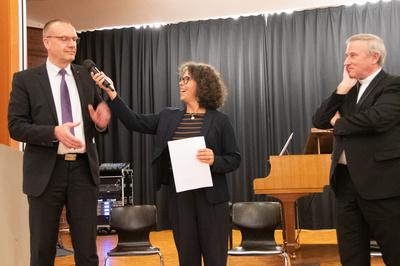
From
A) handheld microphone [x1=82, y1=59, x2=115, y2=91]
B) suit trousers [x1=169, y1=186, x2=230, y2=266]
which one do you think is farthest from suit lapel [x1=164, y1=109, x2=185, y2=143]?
handheld microphone [x1=82, y1=59, x2=115, y2=91]

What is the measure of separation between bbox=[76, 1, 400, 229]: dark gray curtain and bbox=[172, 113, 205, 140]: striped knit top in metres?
5.45

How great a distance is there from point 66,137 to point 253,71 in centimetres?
655

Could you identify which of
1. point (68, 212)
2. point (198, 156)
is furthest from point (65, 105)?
point (198, 156)

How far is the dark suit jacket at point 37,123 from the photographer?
2.31 meters

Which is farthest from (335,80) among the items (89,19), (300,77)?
(89,19)

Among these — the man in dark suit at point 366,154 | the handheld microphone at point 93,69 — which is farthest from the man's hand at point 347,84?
the handheld microphone at point 93,69

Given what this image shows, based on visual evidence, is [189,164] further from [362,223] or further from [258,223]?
[258,223]

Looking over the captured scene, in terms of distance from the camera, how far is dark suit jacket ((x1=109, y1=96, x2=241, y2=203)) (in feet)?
9.09

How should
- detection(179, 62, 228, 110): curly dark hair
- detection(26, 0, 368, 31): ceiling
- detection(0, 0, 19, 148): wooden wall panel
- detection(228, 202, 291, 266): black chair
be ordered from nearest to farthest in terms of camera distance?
detection(179, 62, 228, 110): curly dark hair → detection(0, 0, 19, 148): wooden wall panel → detection(228, 202, 291, 266): black chair → detection(26, 0, 368, 31): ceiling

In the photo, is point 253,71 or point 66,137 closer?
point 66,137

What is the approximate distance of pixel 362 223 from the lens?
2.65 meters

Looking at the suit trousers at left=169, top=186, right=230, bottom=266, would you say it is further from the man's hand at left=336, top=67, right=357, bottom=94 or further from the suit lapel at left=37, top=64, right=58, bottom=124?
the man's hand at left=336, top=67, right=357, bottom=94

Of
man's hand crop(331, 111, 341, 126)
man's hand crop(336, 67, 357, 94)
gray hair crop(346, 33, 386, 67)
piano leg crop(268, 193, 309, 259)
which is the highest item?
gray hair crop(346, 33, 386, 67)

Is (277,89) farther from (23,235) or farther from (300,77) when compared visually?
(23,235)
